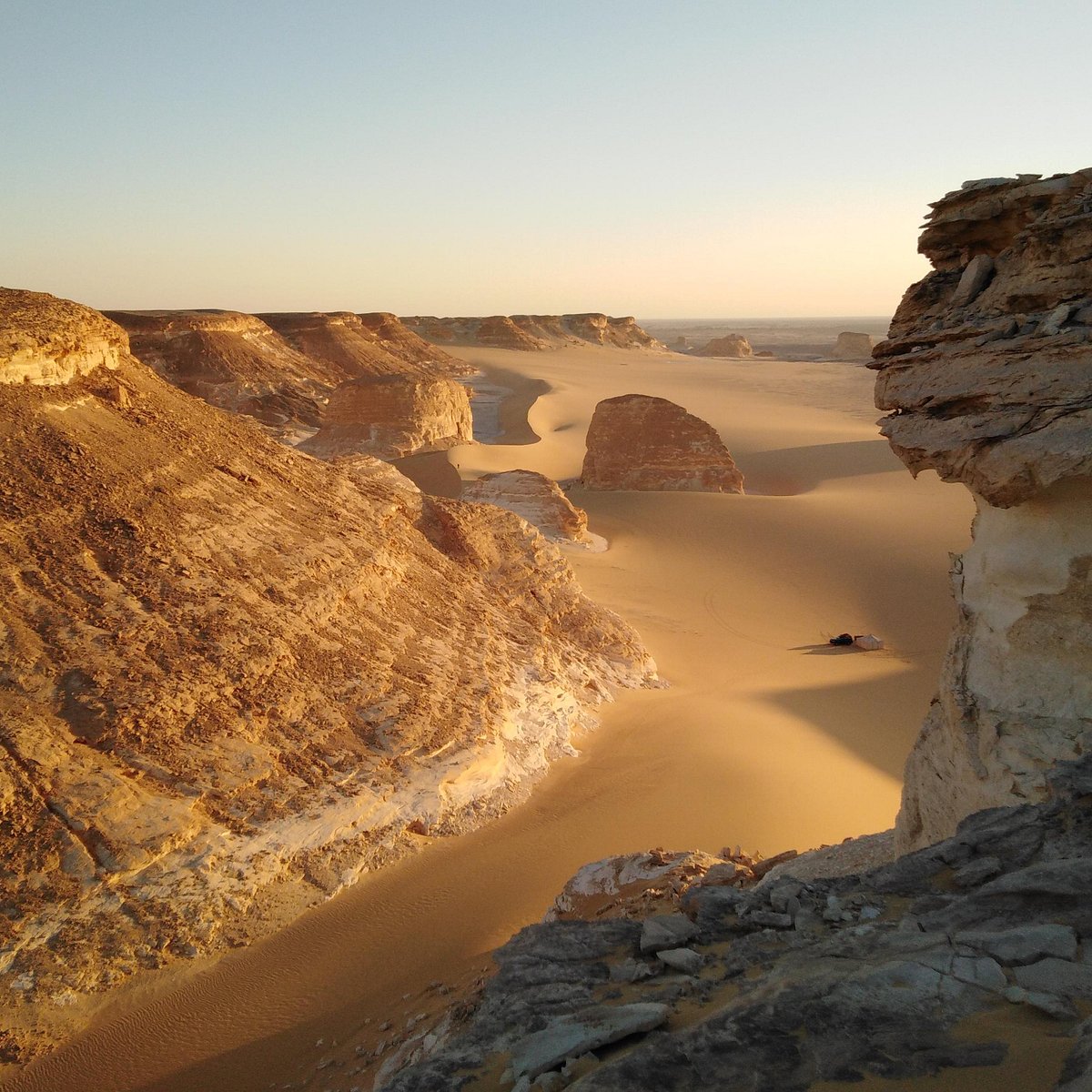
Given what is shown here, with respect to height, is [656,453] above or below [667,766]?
above

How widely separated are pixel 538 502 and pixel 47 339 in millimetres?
11078

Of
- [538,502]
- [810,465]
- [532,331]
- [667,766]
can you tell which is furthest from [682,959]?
[532,331]

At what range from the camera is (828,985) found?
10.8ft

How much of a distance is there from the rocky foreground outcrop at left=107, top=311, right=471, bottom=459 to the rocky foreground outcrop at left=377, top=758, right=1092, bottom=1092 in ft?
75.3

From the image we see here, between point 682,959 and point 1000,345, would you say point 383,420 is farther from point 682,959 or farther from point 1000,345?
point 682,959

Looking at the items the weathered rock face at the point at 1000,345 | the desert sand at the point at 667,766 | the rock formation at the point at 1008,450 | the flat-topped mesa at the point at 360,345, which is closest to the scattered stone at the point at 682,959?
the desert sand at the point at 667,766

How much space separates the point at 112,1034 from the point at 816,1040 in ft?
14.7

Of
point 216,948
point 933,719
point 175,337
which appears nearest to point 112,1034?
point 216,948

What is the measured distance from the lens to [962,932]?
11.8 ft

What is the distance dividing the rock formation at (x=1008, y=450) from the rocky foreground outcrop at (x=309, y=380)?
21.8 meters

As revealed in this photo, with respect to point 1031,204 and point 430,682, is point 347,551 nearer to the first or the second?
point 430,682

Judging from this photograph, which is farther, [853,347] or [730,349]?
[730,349]

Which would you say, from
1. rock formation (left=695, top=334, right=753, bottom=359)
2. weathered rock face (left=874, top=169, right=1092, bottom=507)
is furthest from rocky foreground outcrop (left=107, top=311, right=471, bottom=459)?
rock formation (left=695, top=334, right=753, bottom=359)

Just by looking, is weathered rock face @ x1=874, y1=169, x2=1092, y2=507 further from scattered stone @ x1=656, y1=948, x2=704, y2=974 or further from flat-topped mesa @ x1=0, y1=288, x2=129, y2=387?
flat-topped mesa @ x1=0, y1=288, x2=129, y2=387
